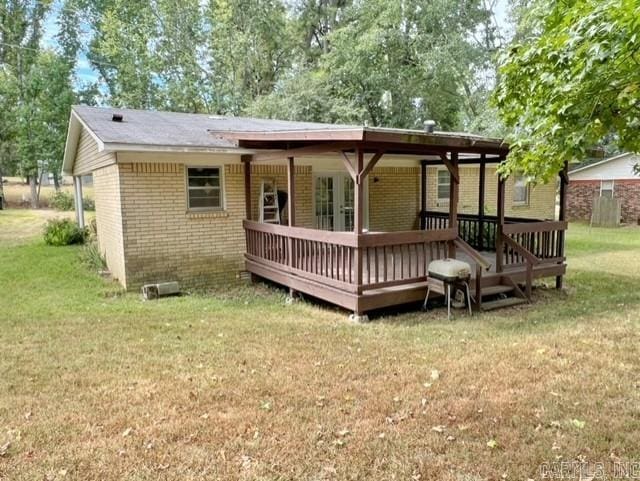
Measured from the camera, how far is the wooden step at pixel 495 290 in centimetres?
769

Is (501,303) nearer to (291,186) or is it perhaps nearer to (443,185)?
(291,186)

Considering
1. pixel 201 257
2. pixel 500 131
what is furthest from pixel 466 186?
pixel 201 257

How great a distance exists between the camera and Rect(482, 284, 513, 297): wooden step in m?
7.69

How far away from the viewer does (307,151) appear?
7.14 meters

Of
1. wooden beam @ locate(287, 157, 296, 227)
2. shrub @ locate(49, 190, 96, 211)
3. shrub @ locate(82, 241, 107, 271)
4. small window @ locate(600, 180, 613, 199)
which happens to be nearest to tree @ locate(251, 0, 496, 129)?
small window @ locate(600, 180, 613, 199)

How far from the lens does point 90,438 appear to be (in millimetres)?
3422

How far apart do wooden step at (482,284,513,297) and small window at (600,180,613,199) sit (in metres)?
18.6

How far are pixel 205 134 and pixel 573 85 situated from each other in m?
7.58

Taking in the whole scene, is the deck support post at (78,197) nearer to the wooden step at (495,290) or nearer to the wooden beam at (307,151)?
the wooden beam at (307,151)

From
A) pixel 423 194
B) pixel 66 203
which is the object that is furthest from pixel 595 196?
pixel 66 203

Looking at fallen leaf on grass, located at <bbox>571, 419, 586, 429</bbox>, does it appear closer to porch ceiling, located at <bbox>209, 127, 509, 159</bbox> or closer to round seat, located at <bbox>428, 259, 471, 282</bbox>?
porch ceiling, located at <bbox>209, 127, 509, 159</bbox>

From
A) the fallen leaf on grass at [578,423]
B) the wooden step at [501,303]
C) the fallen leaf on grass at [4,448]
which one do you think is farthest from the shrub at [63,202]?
the fallen leaf on grass at [578,423]

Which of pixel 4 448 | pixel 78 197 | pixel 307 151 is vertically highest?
pixel 307 151

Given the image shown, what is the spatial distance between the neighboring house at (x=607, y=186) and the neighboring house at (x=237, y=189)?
1553 cm
